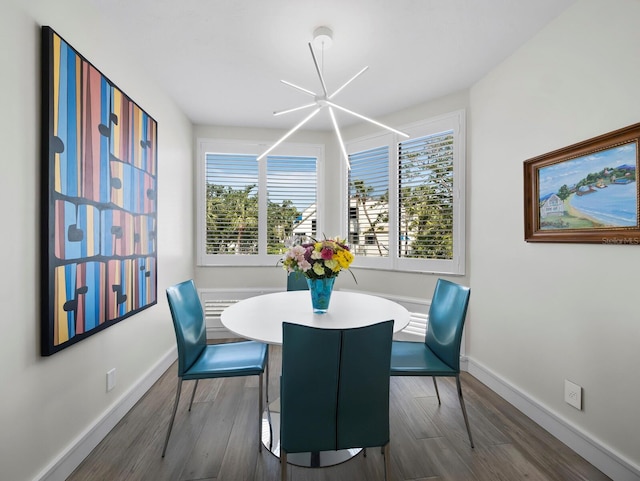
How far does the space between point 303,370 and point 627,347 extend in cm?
164

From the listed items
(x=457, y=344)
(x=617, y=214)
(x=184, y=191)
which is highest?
(x=184, y=191)

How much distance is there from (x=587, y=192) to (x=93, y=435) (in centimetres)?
312

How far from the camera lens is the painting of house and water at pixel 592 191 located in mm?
1456

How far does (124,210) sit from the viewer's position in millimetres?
1986

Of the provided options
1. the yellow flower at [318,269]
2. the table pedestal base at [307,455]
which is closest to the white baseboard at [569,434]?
the table pedestal base at [307,455]

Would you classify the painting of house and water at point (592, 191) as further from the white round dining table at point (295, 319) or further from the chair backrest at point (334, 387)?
the chair backrest at point (334, 387)

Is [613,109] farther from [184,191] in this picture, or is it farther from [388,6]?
[184,191]

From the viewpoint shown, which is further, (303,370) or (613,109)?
(613,109)

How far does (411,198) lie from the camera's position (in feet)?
9.83

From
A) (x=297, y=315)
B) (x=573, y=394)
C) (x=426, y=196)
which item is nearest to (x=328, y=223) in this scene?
(x=426, y=196)

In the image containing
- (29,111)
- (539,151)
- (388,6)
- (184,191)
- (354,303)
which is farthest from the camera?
(184,191)

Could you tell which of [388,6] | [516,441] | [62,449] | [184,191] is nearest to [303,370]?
[62,449]

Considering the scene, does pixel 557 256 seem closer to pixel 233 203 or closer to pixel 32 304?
pixel 32 304

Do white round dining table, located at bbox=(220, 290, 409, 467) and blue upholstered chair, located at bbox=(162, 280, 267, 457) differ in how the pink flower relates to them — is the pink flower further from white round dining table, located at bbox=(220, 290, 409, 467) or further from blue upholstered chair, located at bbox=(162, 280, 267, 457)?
blue upholstered chair, located at bbox=(162, 280, 267, 457)
